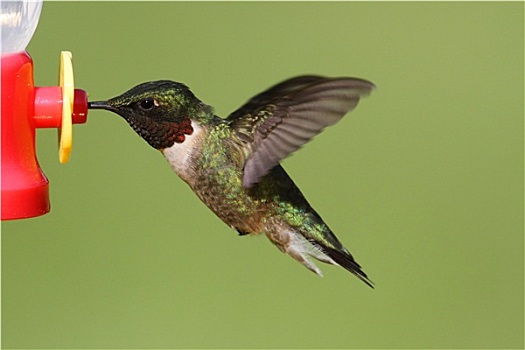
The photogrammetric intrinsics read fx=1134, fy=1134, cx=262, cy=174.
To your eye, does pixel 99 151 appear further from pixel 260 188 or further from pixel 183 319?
pixel 260 188

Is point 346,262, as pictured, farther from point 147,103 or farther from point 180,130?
point 147,103

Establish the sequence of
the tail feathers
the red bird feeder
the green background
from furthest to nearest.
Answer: the green background, the tail feathers, the red bird feeder

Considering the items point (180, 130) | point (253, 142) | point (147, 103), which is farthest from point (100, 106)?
point (253, 142)

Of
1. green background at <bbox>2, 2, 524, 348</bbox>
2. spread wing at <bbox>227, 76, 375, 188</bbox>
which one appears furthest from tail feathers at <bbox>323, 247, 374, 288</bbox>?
green background at <bbox>2, 2, 524, 348</bbox>

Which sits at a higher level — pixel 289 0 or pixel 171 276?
pixel 289 0

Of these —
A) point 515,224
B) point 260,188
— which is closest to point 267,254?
point 515,224

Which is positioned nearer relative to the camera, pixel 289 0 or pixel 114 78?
pixel 114 78

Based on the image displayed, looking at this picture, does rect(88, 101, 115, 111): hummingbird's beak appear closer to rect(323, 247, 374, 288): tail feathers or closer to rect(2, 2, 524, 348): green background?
rect(323, 247, 374, 288): tail feathers
